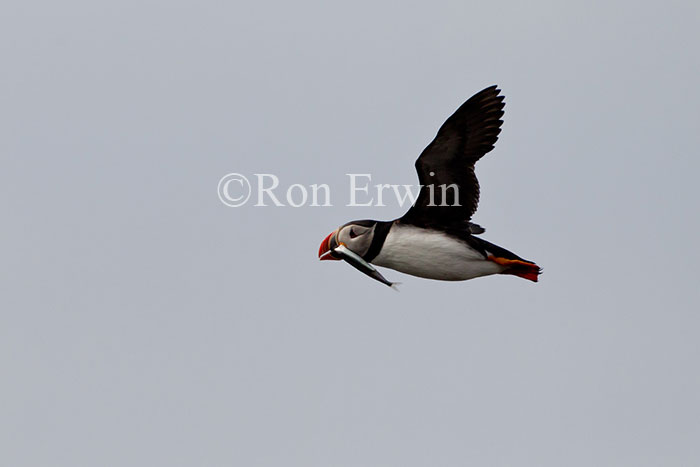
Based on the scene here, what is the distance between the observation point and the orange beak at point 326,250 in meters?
13.4

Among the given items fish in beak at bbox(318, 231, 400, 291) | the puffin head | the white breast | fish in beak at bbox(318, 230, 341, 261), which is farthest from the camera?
fish in beak at bbox(318, 230, 341, 261)

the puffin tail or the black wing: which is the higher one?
the black wing

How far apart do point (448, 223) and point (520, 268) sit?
2.50 feet

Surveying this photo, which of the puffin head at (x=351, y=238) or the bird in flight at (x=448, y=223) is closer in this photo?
the bird in flight at (x=448, y=223)

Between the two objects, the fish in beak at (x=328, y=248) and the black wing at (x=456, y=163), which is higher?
the black wing at (x=456, y=163)

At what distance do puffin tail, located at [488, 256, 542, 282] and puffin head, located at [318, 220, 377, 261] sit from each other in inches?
43.3

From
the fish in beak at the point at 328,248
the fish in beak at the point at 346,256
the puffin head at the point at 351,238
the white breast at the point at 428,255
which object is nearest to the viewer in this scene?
the fish in beak at the point at 346,256

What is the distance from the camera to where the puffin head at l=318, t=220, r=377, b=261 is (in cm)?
1309

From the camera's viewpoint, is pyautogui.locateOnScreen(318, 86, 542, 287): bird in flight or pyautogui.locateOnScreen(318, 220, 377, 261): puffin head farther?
pyautogui.locateOnScreen(318, 220, 377, 261): puffin head

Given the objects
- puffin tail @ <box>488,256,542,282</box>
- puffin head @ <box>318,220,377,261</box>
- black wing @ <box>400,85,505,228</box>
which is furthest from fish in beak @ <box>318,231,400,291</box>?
puffin tail @ <box>488,256,542,282</box>

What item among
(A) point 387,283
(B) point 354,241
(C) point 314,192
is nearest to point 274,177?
(C) point 314,192

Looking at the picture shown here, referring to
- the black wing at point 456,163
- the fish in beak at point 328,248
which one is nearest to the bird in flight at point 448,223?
the black wing at point 456,163

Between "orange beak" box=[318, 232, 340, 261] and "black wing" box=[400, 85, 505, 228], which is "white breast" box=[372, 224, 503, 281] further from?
"orange beak" box=[318, 232, 340, 261]

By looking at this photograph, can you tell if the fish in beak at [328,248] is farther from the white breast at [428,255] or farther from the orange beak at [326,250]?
the white breast at [428,255]
